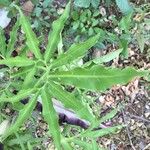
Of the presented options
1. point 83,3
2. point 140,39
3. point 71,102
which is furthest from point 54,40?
point 140,39

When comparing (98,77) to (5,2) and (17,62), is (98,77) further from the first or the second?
(5,2)

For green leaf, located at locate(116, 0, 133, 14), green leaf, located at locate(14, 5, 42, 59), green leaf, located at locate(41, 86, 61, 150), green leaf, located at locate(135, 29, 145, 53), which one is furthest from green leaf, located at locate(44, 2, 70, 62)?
green leaf, located at locate(135, 29, 145, 53)

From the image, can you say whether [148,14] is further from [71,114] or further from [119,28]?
[71,114]

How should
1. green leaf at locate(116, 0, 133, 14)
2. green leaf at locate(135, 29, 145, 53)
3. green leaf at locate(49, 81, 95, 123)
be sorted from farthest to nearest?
green leaf at locate(135, 29, 145, 53) → green leaf at locate(116, 0, 133, 14) → green leaf at locate(49, 81, 95, 123)

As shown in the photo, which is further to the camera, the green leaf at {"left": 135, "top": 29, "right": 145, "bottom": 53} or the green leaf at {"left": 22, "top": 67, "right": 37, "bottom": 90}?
the green leaf at {"left": 135, "top": 29, "right": 145, "bottom": 53}

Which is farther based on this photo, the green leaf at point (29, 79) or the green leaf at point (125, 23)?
the green leaf at point (125, 23)

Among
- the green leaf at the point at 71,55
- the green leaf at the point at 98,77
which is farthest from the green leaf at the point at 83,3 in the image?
the green leaf at the point at 98,77

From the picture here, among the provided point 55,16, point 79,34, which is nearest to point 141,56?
point 79,34

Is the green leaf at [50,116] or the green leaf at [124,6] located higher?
the green leaf at [50,116]

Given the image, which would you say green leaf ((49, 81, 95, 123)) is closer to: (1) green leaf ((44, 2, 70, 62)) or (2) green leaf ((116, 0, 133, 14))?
(1) green leaf ((44, 2, 70, 62))

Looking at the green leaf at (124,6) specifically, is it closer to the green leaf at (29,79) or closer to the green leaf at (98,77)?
the green leaf at (29,79)
